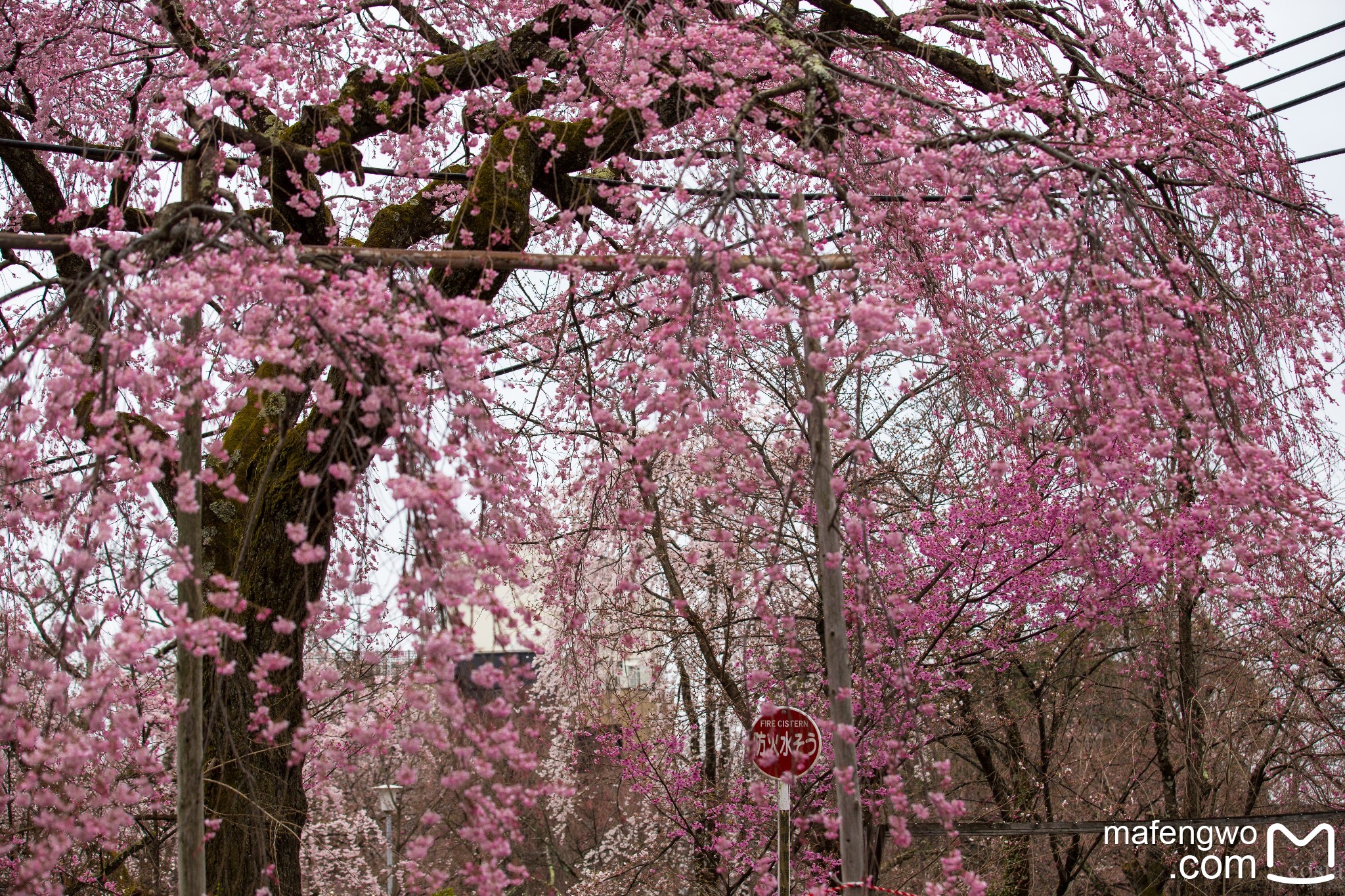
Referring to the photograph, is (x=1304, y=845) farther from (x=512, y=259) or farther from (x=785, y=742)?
(x=512, y=259)

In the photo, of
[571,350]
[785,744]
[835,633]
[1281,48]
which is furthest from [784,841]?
[1281,48]

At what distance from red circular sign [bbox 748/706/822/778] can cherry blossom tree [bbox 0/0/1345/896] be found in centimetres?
17

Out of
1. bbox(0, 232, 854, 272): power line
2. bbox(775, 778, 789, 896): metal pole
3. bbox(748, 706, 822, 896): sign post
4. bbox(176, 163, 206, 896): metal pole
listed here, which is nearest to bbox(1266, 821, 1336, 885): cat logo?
bbox(775, 778, 789, 896): metal pole

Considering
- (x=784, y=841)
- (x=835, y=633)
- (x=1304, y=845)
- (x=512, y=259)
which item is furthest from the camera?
(x=1304, y=845)

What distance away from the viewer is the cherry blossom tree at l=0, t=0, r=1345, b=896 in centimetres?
276

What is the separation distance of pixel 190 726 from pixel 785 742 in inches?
91.3

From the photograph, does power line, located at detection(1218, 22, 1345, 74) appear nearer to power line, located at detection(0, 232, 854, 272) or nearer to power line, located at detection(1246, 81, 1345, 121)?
power line, located at detection(1246, 81, 1345, 121)

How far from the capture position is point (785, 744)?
4445 millimetres

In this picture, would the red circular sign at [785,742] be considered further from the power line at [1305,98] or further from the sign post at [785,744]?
the power line at [1305,98]

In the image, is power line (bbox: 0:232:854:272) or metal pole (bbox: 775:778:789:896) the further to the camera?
metal pole (bbox: 775:778:789:896)

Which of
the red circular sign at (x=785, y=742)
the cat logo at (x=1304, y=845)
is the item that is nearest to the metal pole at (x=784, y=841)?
the red circular sign at (x=785, y=742)

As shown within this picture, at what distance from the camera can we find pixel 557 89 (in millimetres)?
5371

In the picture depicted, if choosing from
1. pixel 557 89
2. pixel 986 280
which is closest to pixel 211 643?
pixel 986 280

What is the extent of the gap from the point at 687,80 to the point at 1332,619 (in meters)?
6.24
